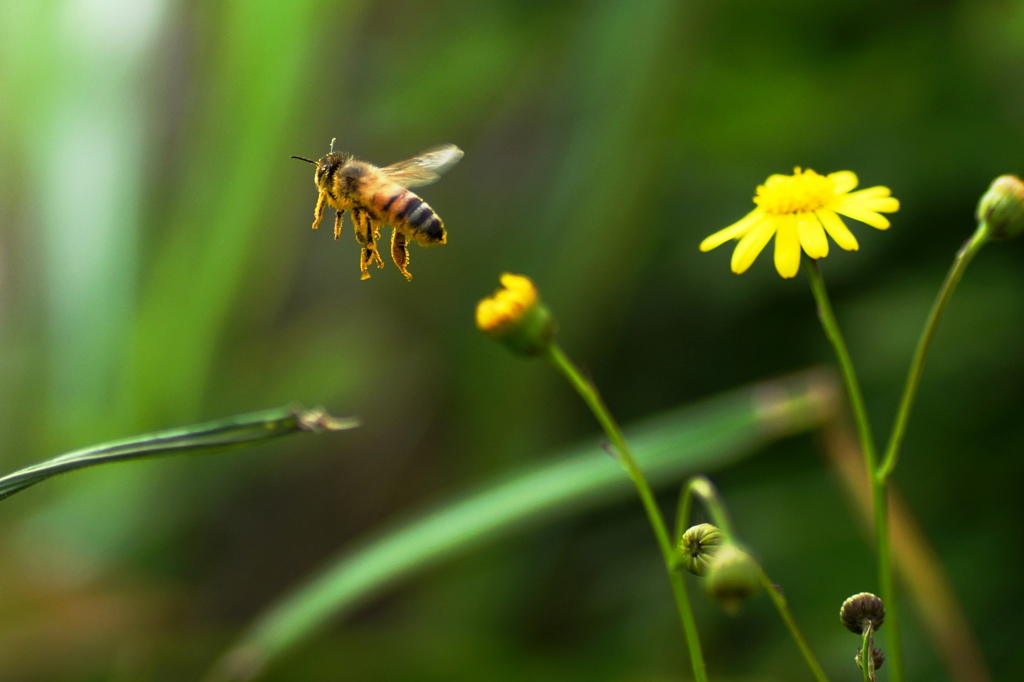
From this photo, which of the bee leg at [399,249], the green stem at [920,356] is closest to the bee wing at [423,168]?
the bee leg at [399,249]

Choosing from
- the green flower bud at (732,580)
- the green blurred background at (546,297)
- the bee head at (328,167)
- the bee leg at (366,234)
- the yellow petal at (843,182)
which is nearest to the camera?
the green flower bud at (732,580)

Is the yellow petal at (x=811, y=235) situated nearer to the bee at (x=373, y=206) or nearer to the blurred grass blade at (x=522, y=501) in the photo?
the bee at (x=373, y=206)

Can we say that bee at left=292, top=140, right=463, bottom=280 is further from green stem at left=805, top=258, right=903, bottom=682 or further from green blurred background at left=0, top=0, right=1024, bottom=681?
green blurred background at left=0, top=0, right=1024, bottom=681

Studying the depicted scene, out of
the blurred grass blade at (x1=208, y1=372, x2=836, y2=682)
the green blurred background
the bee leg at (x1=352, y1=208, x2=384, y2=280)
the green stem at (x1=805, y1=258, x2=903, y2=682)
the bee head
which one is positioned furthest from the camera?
the green blurred background

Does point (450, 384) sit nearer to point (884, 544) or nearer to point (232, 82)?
point (232, 82)

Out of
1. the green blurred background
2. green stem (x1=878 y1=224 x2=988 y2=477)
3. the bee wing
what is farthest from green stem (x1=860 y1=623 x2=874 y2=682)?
the green blurred background

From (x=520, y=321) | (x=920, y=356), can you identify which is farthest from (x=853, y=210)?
(x=520, y=321)

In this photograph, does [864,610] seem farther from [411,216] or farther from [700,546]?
[411,216]
